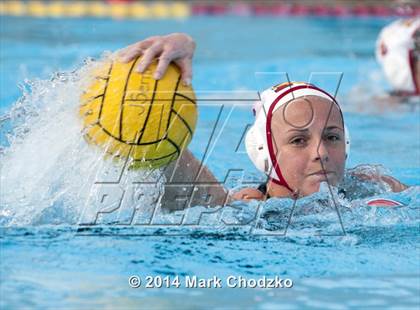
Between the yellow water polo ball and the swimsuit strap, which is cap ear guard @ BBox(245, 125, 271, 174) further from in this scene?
the yellow water polo ball

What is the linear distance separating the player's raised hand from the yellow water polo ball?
0.02 m

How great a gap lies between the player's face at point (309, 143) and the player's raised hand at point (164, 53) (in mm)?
338

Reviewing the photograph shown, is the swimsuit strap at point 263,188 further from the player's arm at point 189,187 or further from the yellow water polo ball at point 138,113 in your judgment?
the yellow water polo ball at point 138,113

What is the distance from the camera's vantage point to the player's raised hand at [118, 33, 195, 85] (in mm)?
2625

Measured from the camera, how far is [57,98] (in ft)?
9.18

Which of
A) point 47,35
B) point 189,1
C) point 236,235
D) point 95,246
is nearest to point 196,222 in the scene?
point 236,235

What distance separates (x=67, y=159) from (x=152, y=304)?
0.71 metres

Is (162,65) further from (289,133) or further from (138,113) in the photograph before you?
(289,133)

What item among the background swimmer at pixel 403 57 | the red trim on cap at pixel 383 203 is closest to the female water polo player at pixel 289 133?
the red trim on cap at pixel 383 203

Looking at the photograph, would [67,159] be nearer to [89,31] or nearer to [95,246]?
[95,246]

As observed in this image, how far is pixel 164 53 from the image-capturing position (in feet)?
8.63

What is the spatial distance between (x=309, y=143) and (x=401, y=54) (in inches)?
113

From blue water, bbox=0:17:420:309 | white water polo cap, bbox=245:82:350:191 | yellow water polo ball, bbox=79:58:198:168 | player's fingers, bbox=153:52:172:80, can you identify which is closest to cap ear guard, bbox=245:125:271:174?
white water polo cap, bbox=245:82:350:191

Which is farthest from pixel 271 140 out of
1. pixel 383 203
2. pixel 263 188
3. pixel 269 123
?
pixel 383 203
